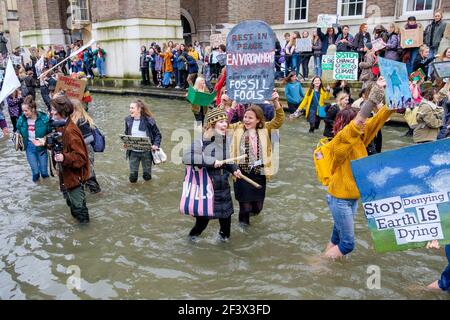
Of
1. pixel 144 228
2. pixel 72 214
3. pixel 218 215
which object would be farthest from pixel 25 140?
pixel 218 215

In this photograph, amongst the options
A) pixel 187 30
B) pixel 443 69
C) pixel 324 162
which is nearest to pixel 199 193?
pixel 324 162

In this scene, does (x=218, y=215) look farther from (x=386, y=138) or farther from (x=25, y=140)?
(x=386, y=138)

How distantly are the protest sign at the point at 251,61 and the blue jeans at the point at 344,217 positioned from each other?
6.88 feet

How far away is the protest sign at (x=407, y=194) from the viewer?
361 cm

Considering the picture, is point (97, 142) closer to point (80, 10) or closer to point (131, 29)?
point (131, 29)

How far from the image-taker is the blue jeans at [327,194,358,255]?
4.18 meters

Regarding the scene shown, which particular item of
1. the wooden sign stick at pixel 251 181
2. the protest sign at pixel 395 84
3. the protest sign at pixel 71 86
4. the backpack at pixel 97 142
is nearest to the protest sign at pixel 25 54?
the protest sign at pixel 71 86

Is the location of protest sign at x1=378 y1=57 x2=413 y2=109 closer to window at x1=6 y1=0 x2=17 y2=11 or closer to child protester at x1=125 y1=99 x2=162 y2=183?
child protester at x1=125 y1=99 x2=162 y2=183

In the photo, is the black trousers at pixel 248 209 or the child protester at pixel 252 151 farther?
the black trousers at pixel 248 209

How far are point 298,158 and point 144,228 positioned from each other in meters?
4.23

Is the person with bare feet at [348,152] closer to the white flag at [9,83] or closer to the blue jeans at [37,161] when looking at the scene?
the blue jeans at [37,161]

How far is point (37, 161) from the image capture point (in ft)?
25.2

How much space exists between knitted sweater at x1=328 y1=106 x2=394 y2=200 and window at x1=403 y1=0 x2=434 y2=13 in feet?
49.7

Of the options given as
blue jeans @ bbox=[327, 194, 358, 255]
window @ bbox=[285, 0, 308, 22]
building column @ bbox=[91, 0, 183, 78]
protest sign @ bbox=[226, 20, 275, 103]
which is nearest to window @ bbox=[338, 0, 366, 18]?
window @ bbox=[285, 0, 308, 22]
